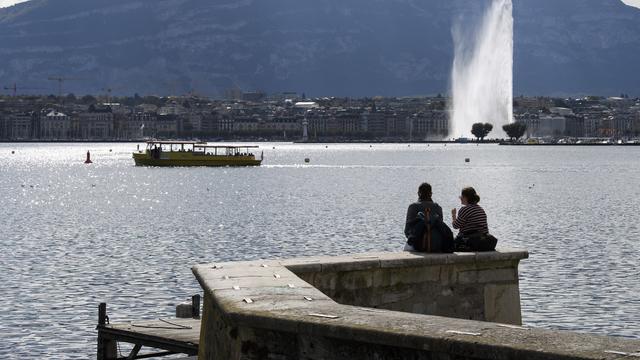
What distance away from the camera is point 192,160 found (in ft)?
549

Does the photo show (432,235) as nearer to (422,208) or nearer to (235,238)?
(422,208)

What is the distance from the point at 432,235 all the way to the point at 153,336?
13.5 ft

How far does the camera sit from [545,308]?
95.0ft

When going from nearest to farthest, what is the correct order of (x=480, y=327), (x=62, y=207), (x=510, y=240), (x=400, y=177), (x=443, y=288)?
(x=480, y=327), (x=443, y=288), (x=510, y=240), (x=62, y=207), (x=400, y=177)

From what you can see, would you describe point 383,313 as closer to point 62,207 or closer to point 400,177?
point 62,207

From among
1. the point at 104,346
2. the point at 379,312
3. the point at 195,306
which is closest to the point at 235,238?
the point at 195,306

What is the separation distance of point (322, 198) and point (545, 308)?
62622 millimetres

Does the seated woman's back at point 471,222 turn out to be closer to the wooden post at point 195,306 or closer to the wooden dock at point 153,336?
the wooden dock at point 153,336

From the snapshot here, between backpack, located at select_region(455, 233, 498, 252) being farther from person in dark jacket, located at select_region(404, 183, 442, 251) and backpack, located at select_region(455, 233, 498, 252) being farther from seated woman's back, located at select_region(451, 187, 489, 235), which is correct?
person in dark jacket, located at select_region(404, 183, 442, 251)

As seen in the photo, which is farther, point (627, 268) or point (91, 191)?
point (91, 191)

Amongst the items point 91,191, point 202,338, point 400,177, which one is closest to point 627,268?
point 202,338

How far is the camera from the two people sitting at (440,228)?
16.9 metres

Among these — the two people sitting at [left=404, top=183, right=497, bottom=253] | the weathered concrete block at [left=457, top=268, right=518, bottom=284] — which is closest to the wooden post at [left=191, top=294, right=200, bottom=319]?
the two people sitting at [left=404, top=183, right=497, bottom=253]

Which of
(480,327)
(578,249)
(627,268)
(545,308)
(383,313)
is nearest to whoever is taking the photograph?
(480,327)
